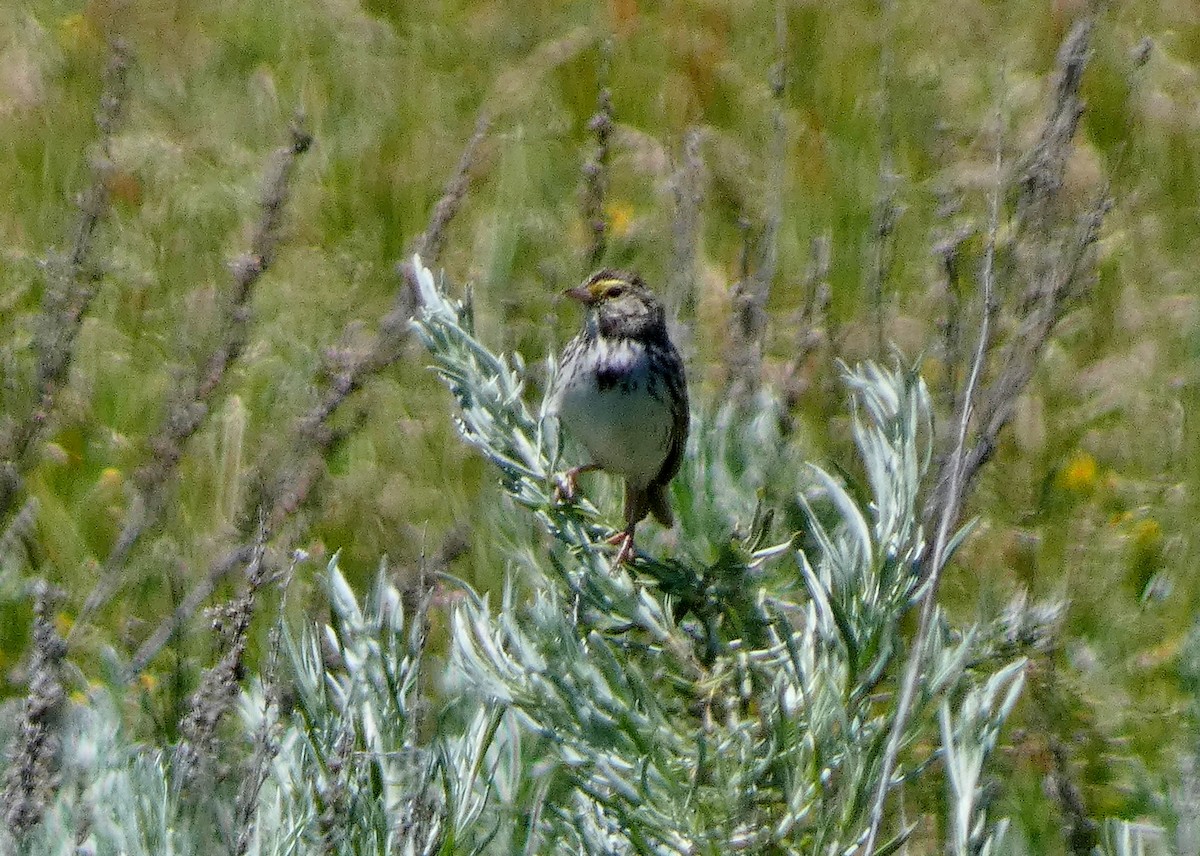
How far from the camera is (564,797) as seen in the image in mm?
2355

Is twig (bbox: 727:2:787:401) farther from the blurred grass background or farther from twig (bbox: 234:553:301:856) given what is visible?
twig (bbox: 234:553:301:856)

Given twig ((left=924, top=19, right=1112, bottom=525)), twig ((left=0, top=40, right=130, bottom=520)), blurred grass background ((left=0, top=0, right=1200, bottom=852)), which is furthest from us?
blurred grass background ((left=0, top=0, right=1200, bottom=852))

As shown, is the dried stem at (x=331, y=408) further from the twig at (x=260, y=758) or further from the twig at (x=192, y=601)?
the twig at (x=260, y=758)

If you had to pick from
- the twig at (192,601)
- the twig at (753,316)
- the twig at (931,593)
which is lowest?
the twig at (192,601)

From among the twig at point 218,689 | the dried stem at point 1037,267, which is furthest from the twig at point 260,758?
the dried stem at point 1037,267

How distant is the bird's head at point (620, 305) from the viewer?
3795 mm

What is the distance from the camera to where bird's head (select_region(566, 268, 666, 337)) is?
12.5 ft

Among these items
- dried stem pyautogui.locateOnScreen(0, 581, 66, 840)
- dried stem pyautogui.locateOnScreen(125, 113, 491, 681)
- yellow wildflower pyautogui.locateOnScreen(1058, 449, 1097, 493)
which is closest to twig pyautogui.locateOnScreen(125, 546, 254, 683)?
dried stem pyautogui.locateOnScreen(125, 113, 491, 681)

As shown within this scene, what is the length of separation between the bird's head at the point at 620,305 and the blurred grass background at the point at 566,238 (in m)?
0.10

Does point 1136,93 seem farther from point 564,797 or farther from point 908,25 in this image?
point 564,797

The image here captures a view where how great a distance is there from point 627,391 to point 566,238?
221 centimetres

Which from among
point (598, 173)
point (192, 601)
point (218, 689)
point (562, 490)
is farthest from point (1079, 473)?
point (218, 689)

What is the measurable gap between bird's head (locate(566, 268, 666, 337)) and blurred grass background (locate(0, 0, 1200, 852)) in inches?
3.8

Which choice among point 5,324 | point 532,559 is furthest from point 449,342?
point 5,324
